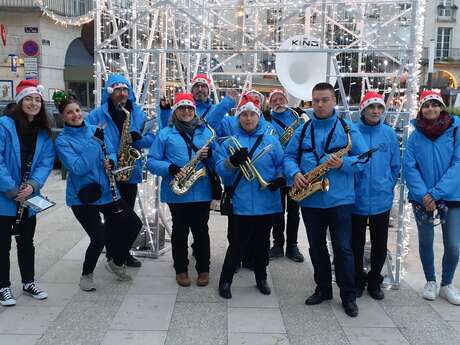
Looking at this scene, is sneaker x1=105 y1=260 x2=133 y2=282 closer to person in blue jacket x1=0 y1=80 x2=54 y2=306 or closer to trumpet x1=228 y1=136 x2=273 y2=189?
person in blue jacket x1=0 y1=80 x2=54 y2=306

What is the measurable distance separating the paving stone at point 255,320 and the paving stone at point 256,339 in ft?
0.22

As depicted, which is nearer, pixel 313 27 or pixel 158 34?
pixel 158 34

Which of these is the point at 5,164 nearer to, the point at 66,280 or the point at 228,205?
the point at 66,280

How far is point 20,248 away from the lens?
4309 millimetres

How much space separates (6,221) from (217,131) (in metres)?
2.15

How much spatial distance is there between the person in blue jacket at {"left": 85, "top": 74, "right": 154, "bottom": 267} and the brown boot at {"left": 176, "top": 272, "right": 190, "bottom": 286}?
0.90 metres

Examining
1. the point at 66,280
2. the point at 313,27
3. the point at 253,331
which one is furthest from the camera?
the point at 313,27

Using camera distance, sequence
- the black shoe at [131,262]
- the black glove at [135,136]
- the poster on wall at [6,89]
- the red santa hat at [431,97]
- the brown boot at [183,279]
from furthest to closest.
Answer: the poster on wall at [6,89] < the black shoe at [131,262] < the black glove at [135,136] < the brown boot at [183,279] < the red santa hat at [431,97]

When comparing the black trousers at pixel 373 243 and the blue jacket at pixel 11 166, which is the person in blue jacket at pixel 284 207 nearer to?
the black trousers at pixel 373 243

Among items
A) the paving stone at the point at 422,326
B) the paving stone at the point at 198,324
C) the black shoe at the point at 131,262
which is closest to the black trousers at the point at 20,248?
the black shoe at the point at 131,262

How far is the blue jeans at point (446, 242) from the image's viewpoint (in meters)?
4.33

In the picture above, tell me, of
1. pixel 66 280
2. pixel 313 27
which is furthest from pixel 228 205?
pixel 313 27

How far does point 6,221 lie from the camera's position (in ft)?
13.6

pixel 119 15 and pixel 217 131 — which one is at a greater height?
pixel 119 15
